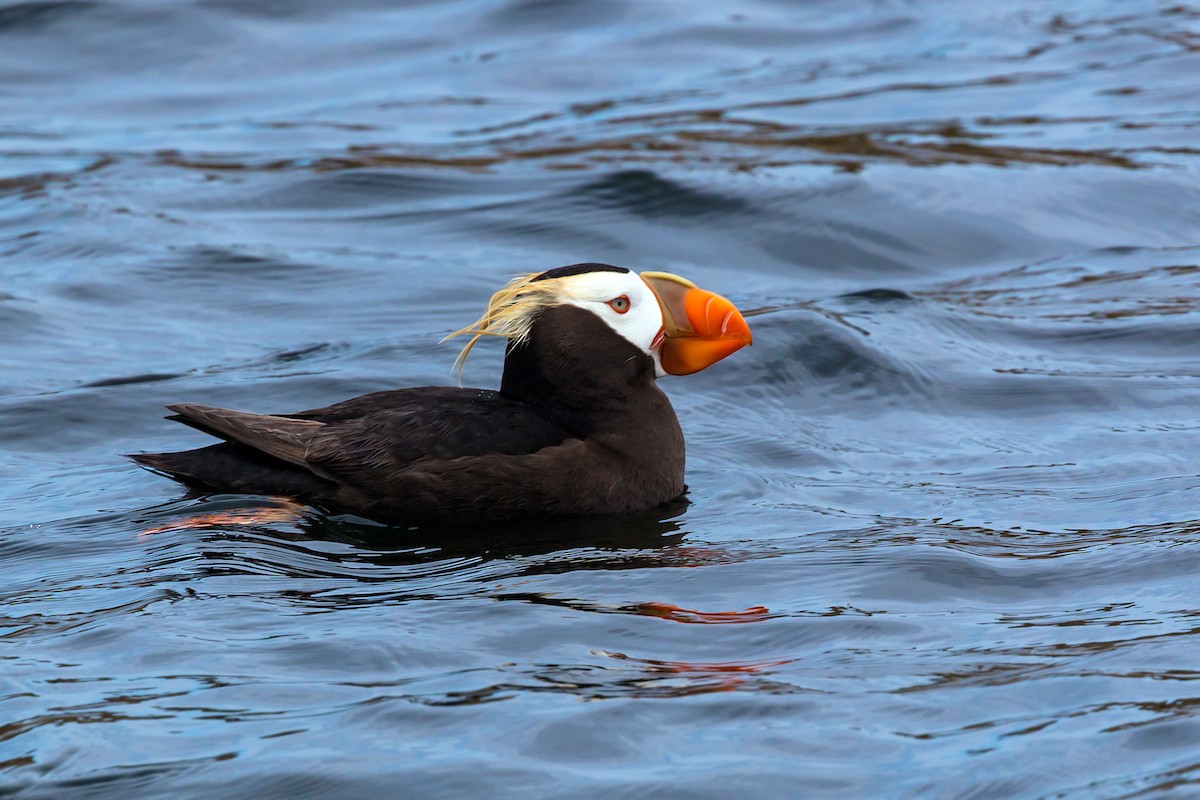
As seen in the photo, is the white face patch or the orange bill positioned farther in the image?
the orange bill

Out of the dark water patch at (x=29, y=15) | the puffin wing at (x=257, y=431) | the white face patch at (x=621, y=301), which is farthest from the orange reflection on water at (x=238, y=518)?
the dark water patch at (x=29, y=15)

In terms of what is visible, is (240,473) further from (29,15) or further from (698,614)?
(29,15)

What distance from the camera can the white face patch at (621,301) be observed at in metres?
4.95

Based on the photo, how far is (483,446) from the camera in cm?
473

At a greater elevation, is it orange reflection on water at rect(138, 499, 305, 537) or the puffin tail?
the puffin tail

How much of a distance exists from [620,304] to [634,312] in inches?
2.0

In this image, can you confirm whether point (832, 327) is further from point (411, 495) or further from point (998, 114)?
point (998, 114)

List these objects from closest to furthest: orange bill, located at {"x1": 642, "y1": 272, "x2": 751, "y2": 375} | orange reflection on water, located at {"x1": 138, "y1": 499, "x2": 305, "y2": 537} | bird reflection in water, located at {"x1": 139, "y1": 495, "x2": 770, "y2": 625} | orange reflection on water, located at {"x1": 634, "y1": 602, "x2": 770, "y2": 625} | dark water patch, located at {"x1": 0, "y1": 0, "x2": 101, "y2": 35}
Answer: orange reflection on water, located at {"x1": 634, "y1": 602, "x2": 770, "y2": 625} → bird reflection in water, located at {"x1": 139, "y1": 495, "x2": 770, "y2": 625} → orange reflection on water, located at {"x1": 138, "y1": 499, "x2": 305, "y2": 537} → orange bill, located at {"x1": 642, "y1": 272, "x2": 751, "y2": 375} → dark water patch, located at {"x1": 0, "y1": 0, "x2": 101, "y2": 35}

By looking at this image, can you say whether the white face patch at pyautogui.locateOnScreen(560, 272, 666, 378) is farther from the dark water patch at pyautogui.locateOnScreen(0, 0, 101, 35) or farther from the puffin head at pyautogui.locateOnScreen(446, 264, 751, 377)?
the dark water patch at pyautogui.locateOnScreen(0, 0, 101, 35)

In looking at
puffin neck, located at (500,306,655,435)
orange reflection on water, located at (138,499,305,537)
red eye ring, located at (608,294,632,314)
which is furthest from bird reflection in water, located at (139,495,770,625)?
red eye ring, located at (608,294,632,314)

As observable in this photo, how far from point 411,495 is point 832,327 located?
2.92 m

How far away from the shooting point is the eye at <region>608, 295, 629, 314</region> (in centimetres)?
498

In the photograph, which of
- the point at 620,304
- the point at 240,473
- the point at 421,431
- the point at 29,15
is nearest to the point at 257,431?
the point at 240,473

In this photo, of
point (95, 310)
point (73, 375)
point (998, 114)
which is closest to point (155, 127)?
point (95, 310)
